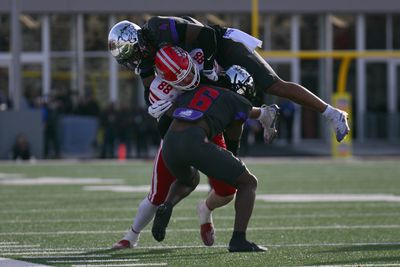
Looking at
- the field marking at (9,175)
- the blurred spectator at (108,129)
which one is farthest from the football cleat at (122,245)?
the blurred spectator at (108,129)

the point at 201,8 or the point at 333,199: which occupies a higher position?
the point at 201,8

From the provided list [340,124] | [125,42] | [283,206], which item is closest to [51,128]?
[283,206]

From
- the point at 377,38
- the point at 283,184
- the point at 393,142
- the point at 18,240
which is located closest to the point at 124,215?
the point at 18,240

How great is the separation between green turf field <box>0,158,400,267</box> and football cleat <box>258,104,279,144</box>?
717 mm

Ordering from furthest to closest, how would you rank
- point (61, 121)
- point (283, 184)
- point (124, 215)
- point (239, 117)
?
1. point (61, 121)
2. point (283, 184)
3. point (124, 215)
4. point (239, 117)

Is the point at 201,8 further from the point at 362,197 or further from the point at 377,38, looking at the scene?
the point at 362,197

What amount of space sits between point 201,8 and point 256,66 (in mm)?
21988

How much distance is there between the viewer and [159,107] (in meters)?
7.00

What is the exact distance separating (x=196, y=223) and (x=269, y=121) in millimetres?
2215

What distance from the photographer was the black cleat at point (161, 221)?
6.75m

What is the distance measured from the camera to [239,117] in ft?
22.6

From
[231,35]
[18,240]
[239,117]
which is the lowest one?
[18,240]

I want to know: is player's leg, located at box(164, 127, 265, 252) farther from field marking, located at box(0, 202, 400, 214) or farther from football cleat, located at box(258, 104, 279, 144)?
field marking, located at box(0, 202, 400, 214)

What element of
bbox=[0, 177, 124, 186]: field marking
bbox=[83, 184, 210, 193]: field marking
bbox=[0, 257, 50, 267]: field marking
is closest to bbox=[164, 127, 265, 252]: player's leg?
bbox=[0, 257, 50, 267]: field marking
